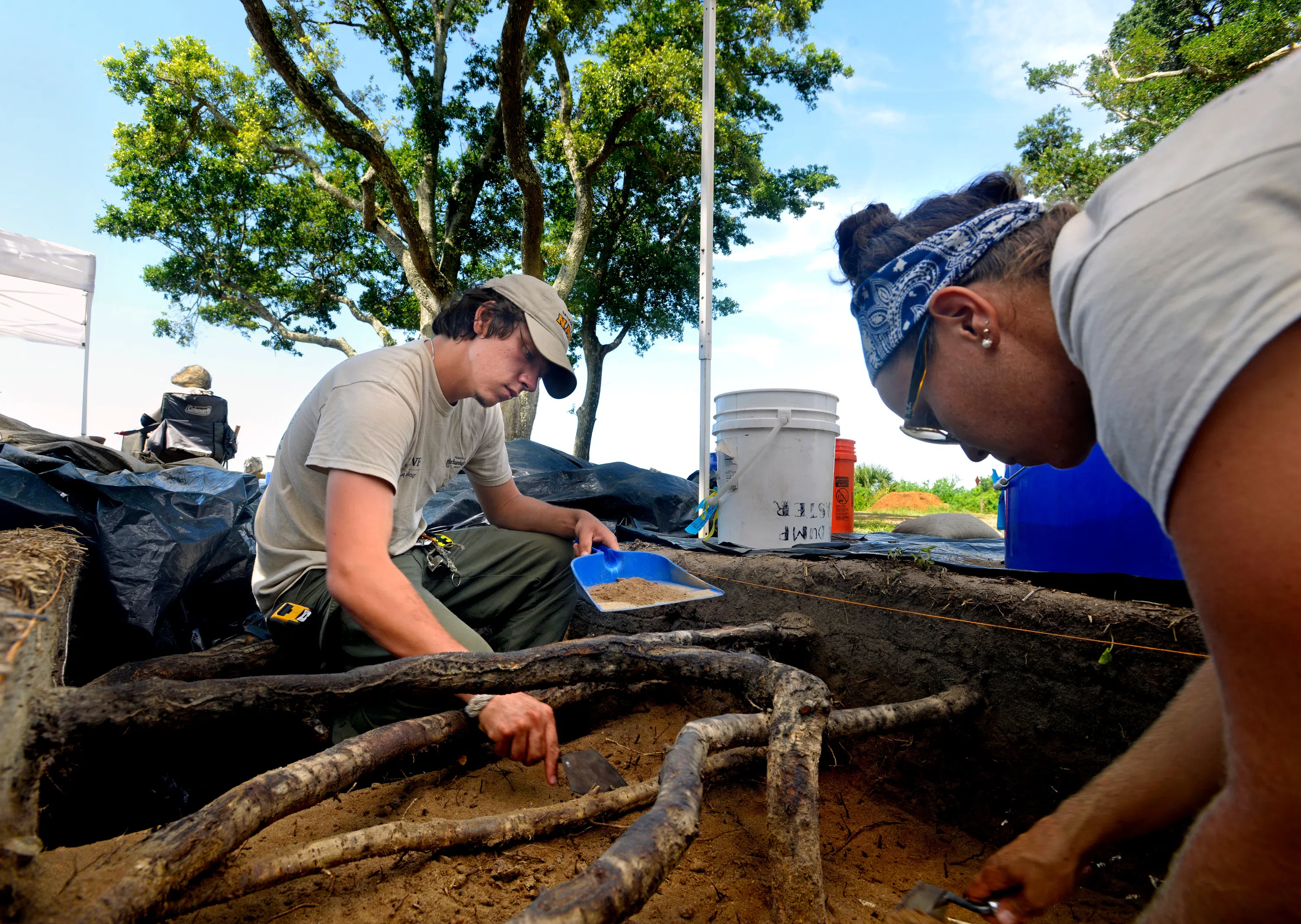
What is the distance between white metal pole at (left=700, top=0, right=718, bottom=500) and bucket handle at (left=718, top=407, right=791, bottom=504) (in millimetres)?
867

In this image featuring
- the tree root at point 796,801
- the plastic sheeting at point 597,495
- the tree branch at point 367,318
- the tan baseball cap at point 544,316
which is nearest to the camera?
the tree root at point 796,801

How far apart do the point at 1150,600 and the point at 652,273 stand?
539 inches

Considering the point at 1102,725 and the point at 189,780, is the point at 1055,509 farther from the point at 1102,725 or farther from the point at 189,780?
the point at 189,780

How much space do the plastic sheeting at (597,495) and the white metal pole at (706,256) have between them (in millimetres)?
346

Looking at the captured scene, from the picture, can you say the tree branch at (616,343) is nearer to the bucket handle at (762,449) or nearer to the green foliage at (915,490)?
the green foliage at (915,490)

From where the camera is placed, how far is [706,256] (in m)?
4.37

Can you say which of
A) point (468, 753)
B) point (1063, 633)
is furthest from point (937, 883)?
point (468, 753)

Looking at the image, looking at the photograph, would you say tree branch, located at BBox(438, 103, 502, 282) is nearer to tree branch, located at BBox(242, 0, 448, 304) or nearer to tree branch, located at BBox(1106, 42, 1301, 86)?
tree branch, located at BBox(242, 0, 448, 304)

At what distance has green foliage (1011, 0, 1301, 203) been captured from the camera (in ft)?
45.2

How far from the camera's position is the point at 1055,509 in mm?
2141

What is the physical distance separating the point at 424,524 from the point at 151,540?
1097 mm

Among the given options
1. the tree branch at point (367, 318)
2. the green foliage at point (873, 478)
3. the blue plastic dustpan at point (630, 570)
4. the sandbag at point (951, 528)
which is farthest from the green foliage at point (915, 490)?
the tree branch at point (367, 318)

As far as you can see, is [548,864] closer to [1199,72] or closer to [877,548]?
[877,548]

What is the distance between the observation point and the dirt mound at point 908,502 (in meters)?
10.3
